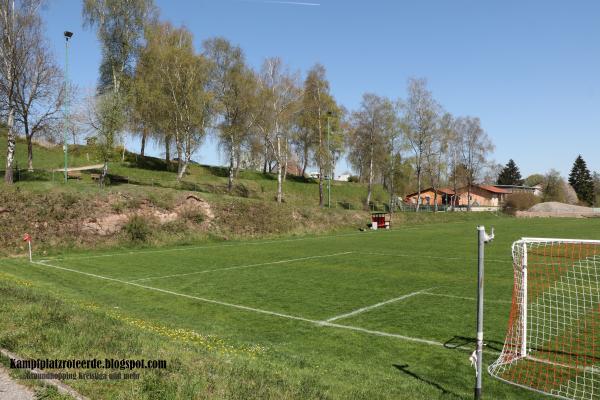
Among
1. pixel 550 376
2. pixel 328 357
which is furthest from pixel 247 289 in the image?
pixel 550 376

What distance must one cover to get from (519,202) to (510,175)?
51.3 m

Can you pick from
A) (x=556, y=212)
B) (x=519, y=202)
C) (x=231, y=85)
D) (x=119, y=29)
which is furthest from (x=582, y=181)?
(x=119, y=29)

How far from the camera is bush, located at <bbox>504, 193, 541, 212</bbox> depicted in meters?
83.6

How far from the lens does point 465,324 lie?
937 centimetres

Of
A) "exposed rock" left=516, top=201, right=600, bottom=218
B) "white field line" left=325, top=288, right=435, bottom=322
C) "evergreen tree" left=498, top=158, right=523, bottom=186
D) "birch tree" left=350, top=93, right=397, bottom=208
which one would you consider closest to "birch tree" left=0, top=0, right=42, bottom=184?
"white field line" left=325, top=288, right=435, bottom=322

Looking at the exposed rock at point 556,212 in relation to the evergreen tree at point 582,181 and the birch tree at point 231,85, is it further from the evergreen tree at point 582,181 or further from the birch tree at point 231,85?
the birch tree at point 231,85

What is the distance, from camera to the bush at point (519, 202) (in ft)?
274

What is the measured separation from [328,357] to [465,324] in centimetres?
354

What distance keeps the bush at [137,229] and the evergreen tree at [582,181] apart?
11191cm

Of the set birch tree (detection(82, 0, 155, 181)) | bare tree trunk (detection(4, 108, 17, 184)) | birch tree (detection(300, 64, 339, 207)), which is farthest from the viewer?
birch tree (detection(300, 64, 339, 207))

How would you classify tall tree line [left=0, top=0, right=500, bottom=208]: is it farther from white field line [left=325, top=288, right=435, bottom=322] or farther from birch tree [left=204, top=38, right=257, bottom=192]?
white field line [left=325, top=288, right=435, bottom=322]

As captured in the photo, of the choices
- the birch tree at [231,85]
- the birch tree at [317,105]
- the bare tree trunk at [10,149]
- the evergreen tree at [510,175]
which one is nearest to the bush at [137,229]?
the bare tree trunk at [10,149]

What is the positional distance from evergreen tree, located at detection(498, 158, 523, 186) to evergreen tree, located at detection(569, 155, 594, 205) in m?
19.0

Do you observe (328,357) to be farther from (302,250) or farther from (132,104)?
(132,104)
